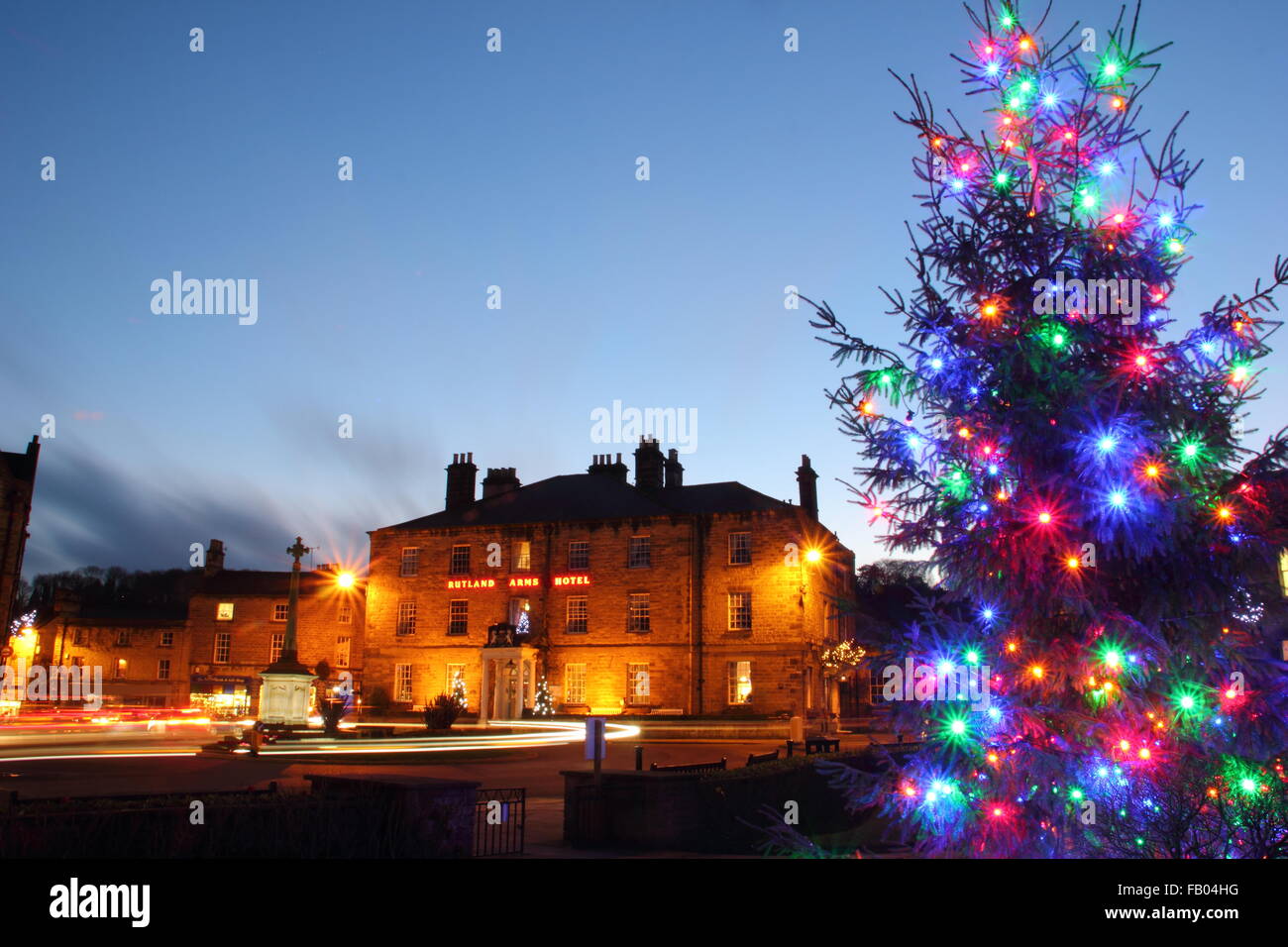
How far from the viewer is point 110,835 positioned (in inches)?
288

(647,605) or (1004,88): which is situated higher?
(1004,88)

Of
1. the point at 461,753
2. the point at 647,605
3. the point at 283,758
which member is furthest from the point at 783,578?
the point at 283,758

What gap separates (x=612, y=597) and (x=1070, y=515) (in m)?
33.6

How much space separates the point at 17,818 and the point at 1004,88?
9.24 m

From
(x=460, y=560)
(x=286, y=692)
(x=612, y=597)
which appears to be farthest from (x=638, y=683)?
(x=286, y=692)

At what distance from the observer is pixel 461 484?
4519cm

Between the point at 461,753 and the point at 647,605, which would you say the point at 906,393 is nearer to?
the point at 461,753

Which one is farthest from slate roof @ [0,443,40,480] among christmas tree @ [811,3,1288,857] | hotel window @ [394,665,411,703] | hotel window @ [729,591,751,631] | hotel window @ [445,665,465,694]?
christmas tree @ [811,3,1288,857]

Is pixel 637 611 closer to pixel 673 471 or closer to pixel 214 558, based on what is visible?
pixel 673 471

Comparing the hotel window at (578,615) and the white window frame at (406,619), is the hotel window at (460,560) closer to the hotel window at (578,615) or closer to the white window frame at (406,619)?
the white window frame at (406,619)

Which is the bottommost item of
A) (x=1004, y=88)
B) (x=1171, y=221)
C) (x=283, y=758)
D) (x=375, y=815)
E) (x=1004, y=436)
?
(x=283, y=758)

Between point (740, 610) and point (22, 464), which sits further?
point (22, 464)

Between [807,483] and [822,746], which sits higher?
[807,483]
